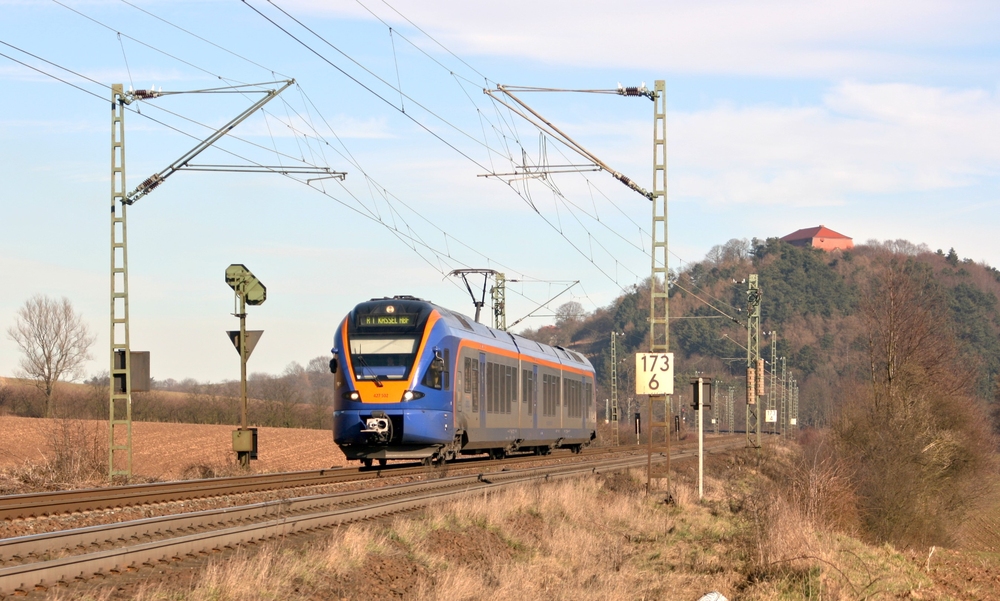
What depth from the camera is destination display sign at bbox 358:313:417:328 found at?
79.3 feet

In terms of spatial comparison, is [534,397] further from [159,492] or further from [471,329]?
[159,492]

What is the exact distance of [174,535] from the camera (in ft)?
40.3

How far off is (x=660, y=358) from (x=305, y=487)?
743cm

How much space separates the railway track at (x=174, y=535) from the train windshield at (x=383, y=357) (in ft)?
15.1

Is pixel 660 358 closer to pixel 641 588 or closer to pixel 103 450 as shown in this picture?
pixel 641 588

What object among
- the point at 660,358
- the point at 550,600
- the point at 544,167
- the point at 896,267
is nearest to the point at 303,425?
the point at 896,267

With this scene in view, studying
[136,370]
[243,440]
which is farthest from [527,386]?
[136,370]

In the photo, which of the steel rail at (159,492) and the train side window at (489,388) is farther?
the train side window at (489,388)

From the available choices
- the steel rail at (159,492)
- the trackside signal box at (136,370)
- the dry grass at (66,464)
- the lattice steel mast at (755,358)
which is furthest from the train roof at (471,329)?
the lattice steel mast at (755,358)

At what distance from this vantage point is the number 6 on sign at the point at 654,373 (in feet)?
71.3

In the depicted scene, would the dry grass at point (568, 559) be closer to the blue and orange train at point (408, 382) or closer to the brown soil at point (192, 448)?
the blue and orange train at point (408, 382)

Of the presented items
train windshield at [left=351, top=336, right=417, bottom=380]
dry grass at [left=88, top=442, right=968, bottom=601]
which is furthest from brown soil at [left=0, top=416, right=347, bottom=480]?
dry grass at [left=88, top=442, right=968, bottom=601]

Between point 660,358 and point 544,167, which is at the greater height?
point 544,167

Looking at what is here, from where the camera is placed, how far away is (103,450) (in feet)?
79.1
